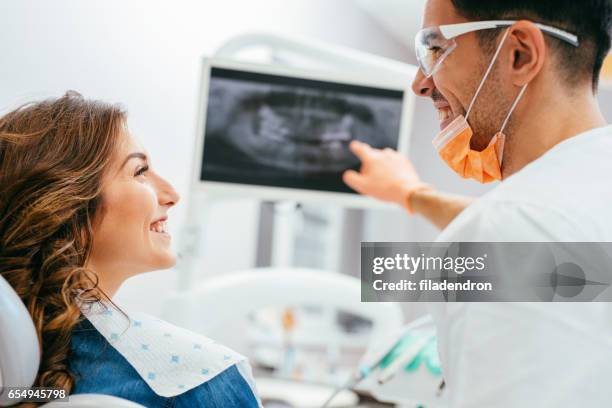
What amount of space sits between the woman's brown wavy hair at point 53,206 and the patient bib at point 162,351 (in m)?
0.05

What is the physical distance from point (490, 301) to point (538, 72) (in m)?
0.40

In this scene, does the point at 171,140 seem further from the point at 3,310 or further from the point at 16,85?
the point at 3,310

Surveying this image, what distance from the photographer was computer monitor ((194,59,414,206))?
2135 millimetres

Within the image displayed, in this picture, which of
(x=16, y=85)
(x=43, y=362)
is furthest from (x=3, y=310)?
(x=16, y=85)

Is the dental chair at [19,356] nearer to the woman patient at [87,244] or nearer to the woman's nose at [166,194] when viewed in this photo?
the woman patient at [87,244]

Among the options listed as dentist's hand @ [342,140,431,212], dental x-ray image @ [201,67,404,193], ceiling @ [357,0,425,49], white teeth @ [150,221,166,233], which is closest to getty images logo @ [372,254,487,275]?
white teeth @ [150,221,166,233]

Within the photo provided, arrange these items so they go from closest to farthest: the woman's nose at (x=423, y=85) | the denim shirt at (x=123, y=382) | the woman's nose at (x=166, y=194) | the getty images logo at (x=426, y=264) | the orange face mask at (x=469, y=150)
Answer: the getty images logo at (x=426, y=264), the denim shirt at (x=123, y=382), the orange face mask at (x=469, y=150), the woman's nose at (x=423, y=85), the woman's nose at (x=166, y=194)

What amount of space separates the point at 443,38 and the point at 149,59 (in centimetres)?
143

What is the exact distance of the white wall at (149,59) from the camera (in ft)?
5.66

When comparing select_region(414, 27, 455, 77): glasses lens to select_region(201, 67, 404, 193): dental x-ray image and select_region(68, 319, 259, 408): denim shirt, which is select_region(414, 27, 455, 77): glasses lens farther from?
select_region(201, 67, 404, 193): dental x-ray image

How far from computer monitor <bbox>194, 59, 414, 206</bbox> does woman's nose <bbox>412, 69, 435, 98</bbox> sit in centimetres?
90

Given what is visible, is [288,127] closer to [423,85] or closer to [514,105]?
[423,85]

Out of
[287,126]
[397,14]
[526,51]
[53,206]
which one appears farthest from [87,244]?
[397,14]

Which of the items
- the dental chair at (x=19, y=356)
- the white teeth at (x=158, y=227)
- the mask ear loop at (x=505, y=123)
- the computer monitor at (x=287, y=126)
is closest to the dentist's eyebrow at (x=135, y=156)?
the white teeth at (x=158, y=227)
